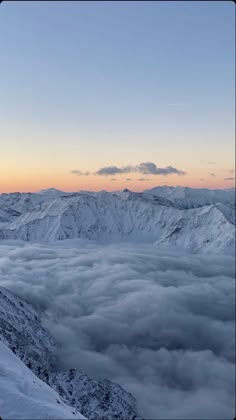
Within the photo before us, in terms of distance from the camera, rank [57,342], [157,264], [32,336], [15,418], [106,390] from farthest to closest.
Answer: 1. [57,342]
2. [32,336]
3. [106,390]
4. [157,264]
5. [15,418]

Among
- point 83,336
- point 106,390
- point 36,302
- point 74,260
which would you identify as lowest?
point 106,390

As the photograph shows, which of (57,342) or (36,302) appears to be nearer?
(36,302)

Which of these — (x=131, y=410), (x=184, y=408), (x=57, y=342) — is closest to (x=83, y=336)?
(x=57, y=342)

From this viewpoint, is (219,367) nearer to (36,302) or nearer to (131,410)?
(131,410)

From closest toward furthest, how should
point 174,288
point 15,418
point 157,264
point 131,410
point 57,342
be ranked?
point 15,418, point 174,288, point 157,264, point 131,410, point 57,342

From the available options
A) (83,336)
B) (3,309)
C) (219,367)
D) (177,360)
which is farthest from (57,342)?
(219,367)

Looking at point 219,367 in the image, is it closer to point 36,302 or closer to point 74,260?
point 74,260

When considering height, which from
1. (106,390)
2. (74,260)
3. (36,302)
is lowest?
(106,390)

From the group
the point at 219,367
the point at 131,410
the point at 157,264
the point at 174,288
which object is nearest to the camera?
the point at 219,367

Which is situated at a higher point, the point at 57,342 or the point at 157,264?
the point at 157,264
